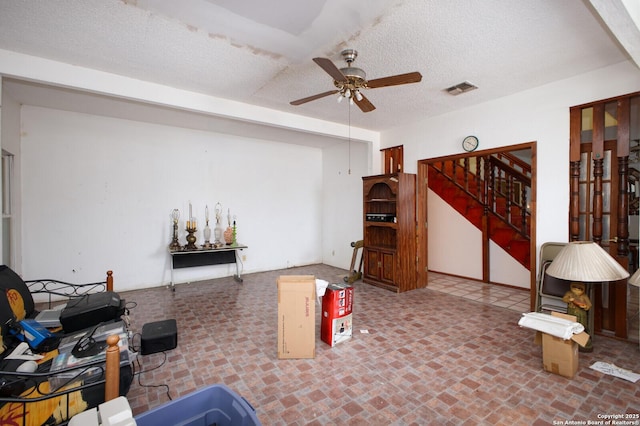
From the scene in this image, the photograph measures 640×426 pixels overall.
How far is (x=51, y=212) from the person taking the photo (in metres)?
4.57

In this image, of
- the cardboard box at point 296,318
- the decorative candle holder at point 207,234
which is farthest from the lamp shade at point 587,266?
the decorative candle holder at point 207,234

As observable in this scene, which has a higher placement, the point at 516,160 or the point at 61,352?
the point at 516,160

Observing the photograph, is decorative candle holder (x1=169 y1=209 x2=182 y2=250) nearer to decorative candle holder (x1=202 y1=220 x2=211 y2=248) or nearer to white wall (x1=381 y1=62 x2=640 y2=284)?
decorative candle holder (x1=202 y1=220 x2=211 y2=248)

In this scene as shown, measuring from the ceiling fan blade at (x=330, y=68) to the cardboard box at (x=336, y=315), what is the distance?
206 centimetres

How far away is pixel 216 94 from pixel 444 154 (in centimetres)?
366

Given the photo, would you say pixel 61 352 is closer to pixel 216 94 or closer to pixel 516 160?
pixel 216 94

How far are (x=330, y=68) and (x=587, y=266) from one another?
9.54 ft

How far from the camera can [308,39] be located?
2.68 metres

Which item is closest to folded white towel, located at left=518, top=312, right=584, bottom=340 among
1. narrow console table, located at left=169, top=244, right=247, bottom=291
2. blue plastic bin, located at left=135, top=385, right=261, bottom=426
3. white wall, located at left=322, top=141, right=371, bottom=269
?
blue plastic bin, located at left=135, top=385, right=261, bottom=426

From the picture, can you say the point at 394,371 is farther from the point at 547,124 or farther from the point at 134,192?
the point at 134,192

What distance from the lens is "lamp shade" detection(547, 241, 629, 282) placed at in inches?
103

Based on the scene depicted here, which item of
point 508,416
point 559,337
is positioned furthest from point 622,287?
point 508,416

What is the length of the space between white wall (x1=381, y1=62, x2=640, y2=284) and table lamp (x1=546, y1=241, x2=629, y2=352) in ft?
3.16

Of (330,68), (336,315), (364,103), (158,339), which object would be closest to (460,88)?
(364,103)
